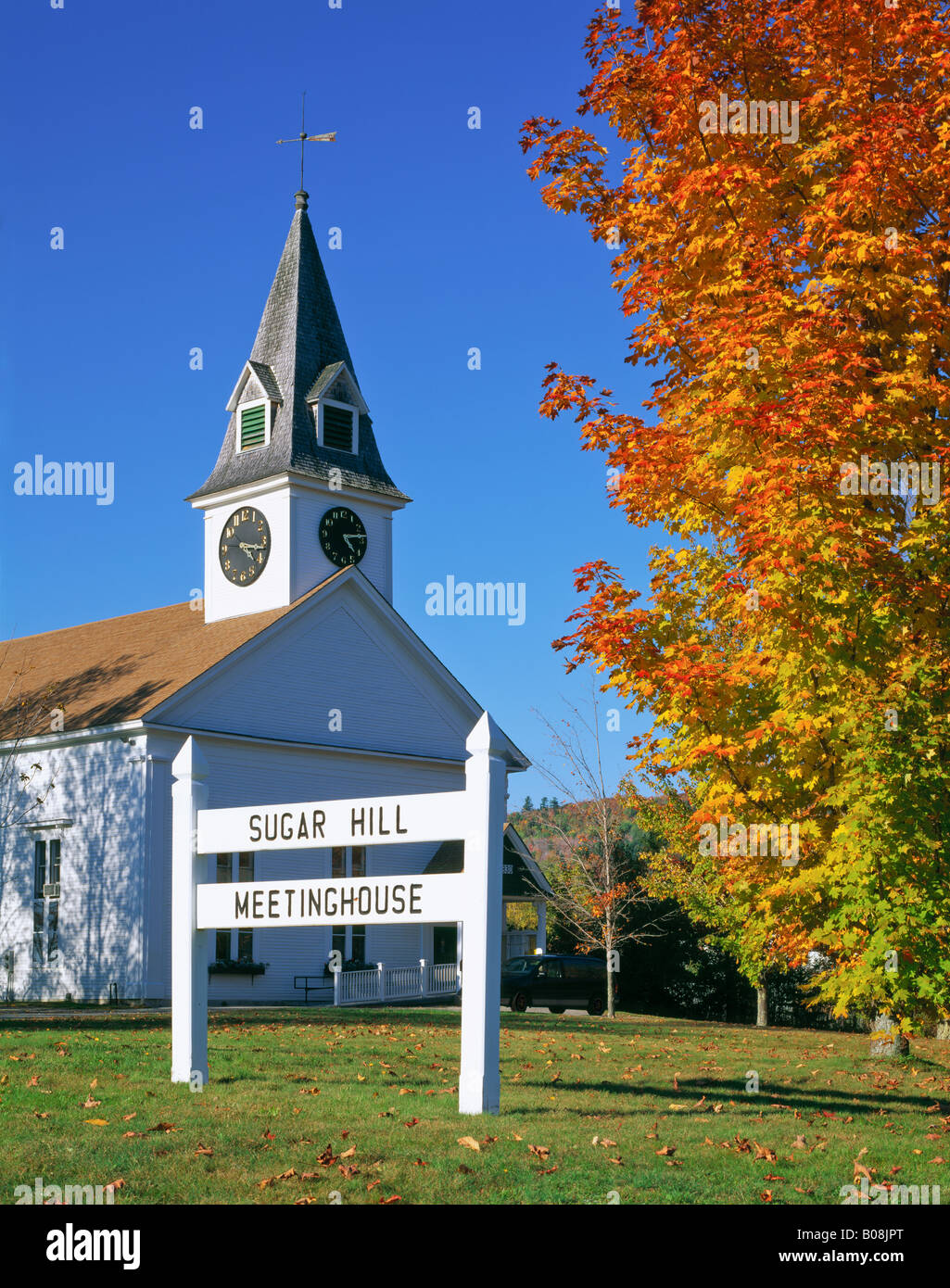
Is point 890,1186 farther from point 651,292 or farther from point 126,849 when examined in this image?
point 126,849

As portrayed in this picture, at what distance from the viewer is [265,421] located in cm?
3147

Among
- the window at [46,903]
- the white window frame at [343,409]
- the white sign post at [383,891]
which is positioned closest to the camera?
the white sign post at [383,891]

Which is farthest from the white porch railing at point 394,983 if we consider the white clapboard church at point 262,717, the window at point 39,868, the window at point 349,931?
the window at point 39,868

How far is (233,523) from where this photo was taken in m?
31.6

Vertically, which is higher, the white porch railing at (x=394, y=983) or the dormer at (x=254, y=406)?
the dormer at (x=254, y=406)

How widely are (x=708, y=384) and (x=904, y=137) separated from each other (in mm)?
2658

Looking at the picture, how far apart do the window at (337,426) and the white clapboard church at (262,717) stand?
5cm

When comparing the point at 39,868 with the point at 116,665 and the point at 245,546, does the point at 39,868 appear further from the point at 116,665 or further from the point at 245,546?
the point at 245,546

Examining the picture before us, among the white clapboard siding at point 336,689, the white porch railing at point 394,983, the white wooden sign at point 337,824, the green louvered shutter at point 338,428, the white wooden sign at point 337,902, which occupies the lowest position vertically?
the white porch railing at point 394,983

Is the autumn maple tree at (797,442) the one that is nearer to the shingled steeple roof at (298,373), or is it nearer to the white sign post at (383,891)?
the white sign post at (383,891)

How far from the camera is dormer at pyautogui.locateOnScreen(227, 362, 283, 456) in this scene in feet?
103

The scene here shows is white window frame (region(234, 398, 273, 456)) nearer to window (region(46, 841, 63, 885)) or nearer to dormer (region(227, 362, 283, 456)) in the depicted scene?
dormer (region(227, 362, 283, 456))

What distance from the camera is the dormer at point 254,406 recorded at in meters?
31.4

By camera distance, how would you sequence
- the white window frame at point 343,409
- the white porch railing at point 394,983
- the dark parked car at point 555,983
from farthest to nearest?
the white window frame at point 343,409, the dark parked car at point 555,983, the white porch railing at point 394,983
